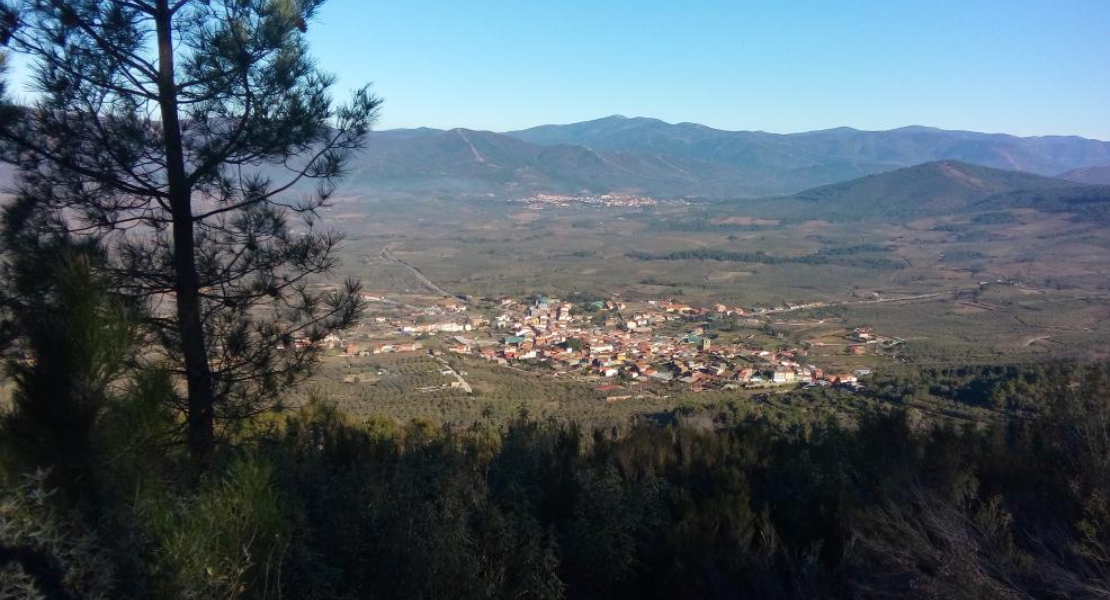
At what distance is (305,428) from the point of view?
7680 mm

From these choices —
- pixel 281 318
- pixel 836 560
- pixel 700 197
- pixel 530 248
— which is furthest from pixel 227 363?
pixel 700 197

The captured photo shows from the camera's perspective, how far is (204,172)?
4.91 m

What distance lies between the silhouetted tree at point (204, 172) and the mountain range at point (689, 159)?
290ft

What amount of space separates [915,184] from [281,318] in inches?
3459

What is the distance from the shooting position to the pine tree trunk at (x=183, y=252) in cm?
476

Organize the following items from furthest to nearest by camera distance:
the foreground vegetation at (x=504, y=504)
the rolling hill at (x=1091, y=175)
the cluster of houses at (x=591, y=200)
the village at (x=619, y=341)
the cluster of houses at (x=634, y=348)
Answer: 1. the cluster of houses at (x=591, y=200)
2. the rolling hill at (x=1091, y=175)
3. the village at (x=619, y=341)
4. the cluster of houses at (x=634, y=348)
5. the foreground vegetation at (x=504, y=504)

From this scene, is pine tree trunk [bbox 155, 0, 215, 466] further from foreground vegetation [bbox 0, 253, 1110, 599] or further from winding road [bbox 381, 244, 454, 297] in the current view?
winding road [bbox 381, 244, 454, 297]

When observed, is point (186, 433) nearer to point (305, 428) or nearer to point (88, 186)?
point (88, 186)

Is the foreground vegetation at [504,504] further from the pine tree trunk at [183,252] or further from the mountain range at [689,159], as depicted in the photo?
the mountain range at [689,159]

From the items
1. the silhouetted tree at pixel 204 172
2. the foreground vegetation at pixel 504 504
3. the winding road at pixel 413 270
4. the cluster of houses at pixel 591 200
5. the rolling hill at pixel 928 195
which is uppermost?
the silhouetted tree at pixel 204 172

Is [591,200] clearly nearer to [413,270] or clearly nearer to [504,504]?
[413,270]

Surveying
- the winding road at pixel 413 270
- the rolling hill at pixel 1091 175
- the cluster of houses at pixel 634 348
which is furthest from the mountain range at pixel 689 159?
the cluster of houses at pixel 634 348

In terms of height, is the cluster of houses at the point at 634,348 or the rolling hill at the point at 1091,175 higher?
the rolling hill at the point at 1091,175

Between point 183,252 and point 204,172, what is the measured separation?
57cm
